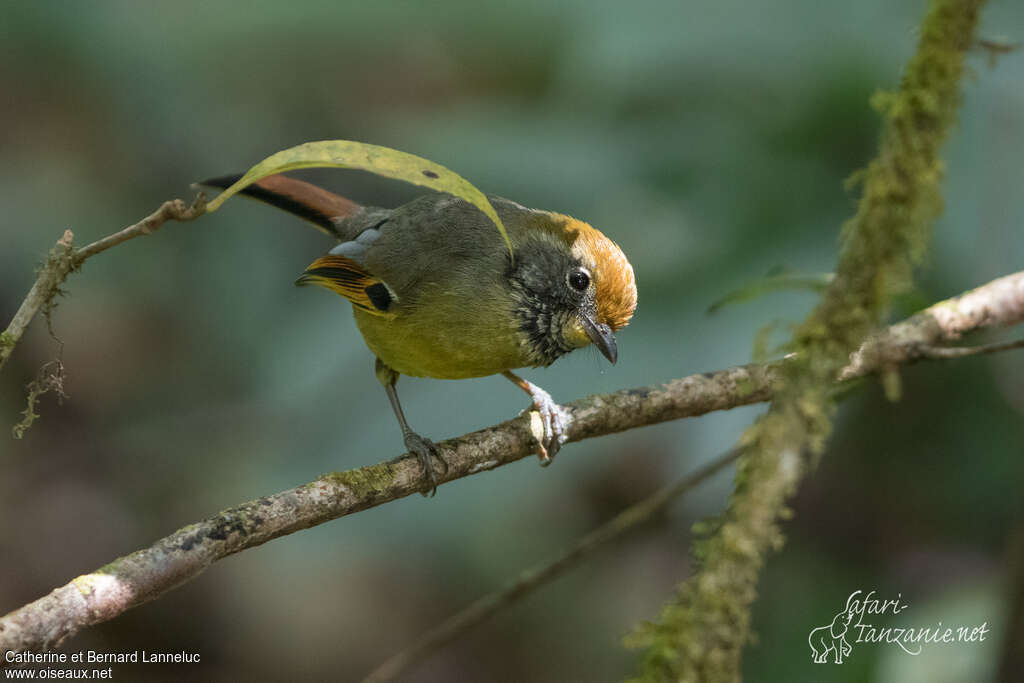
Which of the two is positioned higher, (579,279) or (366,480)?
(579,279)

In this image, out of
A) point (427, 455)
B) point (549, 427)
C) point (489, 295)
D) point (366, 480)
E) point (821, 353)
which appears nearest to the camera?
point (821, 353)

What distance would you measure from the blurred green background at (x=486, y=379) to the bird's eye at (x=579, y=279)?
2.04ft

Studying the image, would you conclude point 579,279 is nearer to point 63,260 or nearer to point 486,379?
point 486,379

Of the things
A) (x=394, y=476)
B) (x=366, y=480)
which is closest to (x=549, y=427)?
(x=394, y=476)

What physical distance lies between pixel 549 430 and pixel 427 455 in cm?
49

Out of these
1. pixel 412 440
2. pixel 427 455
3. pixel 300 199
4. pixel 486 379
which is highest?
pixel 300 199

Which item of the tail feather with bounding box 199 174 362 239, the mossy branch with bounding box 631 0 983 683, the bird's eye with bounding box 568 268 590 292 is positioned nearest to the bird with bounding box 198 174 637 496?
the bird's eye with bounding box 568 268 590 292

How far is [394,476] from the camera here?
2291mm

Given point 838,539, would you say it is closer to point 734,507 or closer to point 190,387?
point 734,507

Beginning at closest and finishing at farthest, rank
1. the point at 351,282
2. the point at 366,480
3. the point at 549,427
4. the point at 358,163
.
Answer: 1. the point at 358,163
2. the point at 366,480
3. the point at 549,427
4. the point at 351,282

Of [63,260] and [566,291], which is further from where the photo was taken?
[566,291]

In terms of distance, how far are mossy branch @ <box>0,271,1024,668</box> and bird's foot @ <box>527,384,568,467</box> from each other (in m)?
0.05

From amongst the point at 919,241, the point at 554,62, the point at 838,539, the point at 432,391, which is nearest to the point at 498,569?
the point at 432,391

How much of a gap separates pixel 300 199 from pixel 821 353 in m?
2.88
